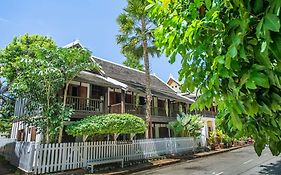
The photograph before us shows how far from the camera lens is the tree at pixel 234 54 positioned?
124cm

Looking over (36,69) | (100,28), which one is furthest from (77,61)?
(100,28)

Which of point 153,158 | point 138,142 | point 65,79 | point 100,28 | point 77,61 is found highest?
point 100,28

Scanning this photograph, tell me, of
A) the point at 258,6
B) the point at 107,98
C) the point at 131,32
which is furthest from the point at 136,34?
the point at 258,6

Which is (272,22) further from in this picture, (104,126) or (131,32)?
(131,32)

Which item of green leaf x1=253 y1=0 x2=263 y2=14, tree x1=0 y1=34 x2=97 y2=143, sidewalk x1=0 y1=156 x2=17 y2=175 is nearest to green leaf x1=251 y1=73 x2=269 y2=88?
green leaf x1=253 y1=0 x2=263 y2=14

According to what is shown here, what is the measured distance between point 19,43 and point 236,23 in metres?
30.4

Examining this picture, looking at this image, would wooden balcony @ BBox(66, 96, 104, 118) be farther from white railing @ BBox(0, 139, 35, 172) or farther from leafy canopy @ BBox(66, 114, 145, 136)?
white railing @ BBox(0, 139, 35, 172)

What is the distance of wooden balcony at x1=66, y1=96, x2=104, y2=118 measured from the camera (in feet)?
53.3

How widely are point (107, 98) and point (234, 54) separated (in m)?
18.6

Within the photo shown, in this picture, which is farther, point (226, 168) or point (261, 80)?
point (226, 168)

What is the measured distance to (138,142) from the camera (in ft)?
53.6

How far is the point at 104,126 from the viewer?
1252 centimetres

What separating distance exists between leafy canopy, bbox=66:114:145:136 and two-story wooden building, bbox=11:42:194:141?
245 cm

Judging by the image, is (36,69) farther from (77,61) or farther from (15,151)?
(15,151)
